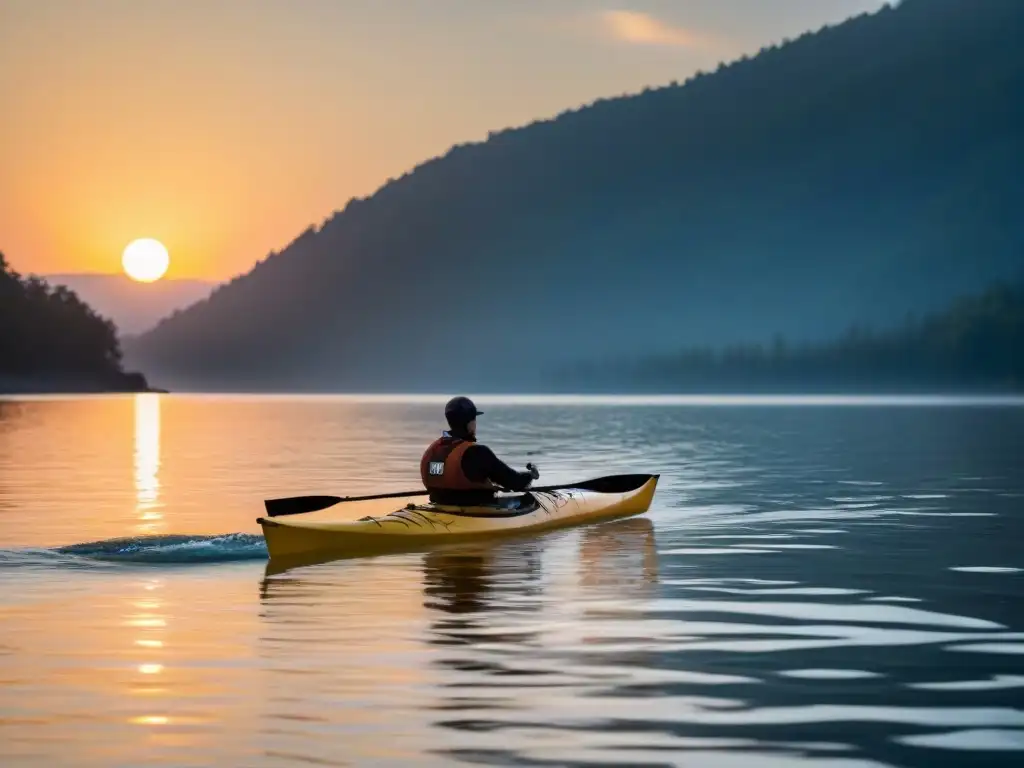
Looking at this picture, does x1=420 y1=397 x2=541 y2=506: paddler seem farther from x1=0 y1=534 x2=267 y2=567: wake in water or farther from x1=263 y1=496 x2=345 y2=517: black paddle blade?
x1=0 y1=534 x2=267 y2=567: wake in water

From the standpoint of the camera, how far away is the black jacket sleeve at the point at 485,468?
2355cm

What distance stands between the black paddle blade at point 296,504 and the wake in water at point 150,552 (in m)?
0.53

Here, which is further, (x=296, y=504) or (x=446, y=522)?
(x=296, y=504)

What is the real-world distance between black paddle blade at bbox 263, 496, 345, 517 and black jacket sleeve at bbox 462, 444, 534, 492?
90.0 inches

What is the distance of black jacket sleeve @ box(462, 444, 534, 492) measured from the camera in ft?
77.3

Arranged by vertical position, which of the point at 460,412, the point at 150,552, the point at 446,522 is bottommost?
the point at 150,552

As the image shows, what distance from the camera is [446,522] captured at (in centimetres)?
2380

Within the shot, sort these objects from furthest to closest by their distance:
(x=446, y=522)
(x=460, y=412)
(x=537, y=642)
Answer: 1. (x=446, y=522)
2. (x=460, y=412)
3. (x=537, y=642)

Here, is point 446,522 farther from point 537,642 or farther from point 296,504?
point 537,642

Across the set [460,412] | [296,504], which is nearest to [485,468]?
[460,412]

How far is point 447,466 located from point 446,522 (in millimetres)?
799

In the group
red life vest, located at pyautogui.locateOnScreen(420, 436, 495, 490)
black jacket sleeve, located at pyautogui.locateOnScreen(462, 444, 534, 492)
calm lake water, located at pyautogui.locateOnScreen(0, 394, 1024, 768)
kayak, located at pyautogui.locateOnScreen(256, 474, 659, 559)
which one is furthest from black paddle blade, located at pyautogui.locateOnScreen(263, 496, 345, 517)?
black jacket sleeve, located at pyautogui.locateOnScreen(462, 444, 534, 492)

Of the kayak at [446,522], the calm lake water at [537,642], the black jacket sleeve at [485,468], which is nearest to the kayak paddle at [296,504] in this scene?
the kayak at [446,522]

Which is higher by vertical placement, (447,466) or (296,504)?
(447,466)
